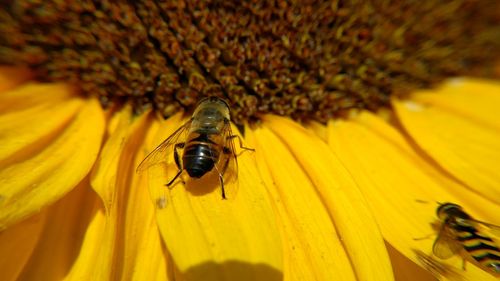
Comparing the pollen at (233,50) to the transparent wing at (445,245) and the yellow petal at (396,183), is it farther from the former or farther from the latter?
the transparent wing at (445,245)

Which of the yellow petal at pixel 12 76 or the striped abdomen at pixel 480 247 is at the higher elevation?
the striped abdomen at pixel 480 247

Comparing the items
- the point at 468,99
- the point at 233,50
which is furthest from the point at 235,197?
the point at 468,99

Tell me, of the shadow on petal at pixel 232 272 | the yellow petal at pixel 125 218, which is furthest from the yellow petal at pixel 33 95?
the shadow on petal at pixel 232 272

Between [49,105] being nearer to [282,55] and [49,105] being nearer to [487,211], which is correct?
[282,55]

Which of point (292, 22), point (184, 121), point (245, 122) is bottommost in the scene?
point (184, 121)

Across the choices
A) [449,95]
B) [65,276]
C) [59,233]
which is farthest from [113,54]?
[449,95]

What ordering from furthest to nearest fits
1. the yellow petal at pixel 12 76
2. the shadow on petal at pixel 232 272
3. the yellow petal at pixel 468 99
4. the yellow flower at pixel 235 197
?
the yellow petal at pixel 468 99 < the yellow petal at pixel 12 76 < the yellow flower at pixel 235 197 < the shadow on petal at pixel 232 272

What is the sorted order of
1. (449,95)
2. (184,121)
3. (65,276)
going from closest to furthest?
(65,276)
(184,121)
(449,95)

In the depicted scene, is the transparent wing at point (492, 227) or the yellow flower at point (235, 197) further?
the transparent wing at point (492, 227)
